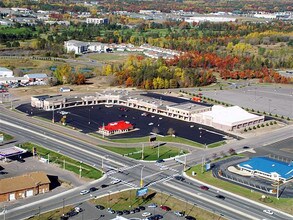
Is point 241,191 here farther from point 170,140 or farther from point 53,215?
point 53,215

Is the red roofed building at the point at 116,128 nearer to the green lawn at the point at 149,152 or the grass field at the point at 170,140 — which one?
the grass field at the point at 170,140

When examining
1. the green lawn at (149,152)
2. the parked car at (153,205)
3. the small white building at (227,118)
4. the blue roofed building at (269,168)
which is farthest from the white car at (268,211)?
the small white building at (227,118)

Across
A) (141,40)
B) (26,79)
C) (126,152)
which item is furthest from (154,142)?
(141,40)

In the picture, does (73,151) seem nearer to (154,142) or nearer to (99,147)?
(99,147)

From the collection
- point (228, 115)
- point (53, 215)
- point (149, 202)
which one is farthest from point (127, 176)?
point (228, 115)

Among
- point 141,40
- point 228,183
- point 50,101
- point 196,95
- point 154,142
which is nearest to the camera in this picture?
point 228,183

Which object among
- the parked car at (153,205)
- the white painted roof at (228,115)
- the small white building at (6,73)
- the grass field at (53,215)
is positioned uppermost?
the white painted roof at (228,115)
